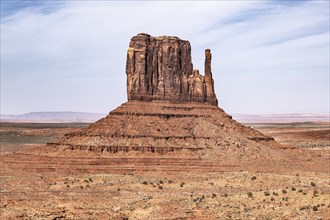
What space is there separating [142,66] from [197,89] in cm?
971

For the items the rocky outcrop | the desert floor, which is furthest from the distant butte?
the desert floor

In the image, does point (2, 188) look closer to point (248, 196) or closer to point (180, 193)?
point (180, 193)

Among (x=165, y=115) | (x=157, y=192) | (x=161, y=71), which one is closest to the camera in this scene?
(x=157, y=192)

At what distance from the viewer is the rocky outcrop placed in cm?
9356

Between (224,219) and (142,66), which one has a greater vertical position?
(142,66)

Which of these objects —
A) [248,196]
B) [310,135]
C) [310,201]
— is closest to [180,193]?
[248,196]

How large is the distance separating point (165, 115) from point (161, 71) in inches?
322

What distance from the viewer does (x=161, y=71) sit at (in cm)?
9488

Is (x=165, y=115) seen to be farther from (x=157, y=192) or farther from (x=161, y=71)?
(x=157, y=192)

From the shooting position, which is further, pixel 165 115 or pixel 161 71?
pixel 161 71

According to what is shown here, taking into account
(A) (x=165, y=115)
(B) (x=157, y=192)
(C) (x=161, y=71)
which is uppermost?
(C) (x=161, y=71)

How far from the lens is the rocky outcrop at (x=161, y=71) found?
93.6 m

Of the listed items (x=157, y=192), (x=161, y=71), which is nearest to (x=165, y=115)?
(x=161, y=71)

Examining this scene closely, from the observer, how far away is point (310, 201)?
4291 cm
